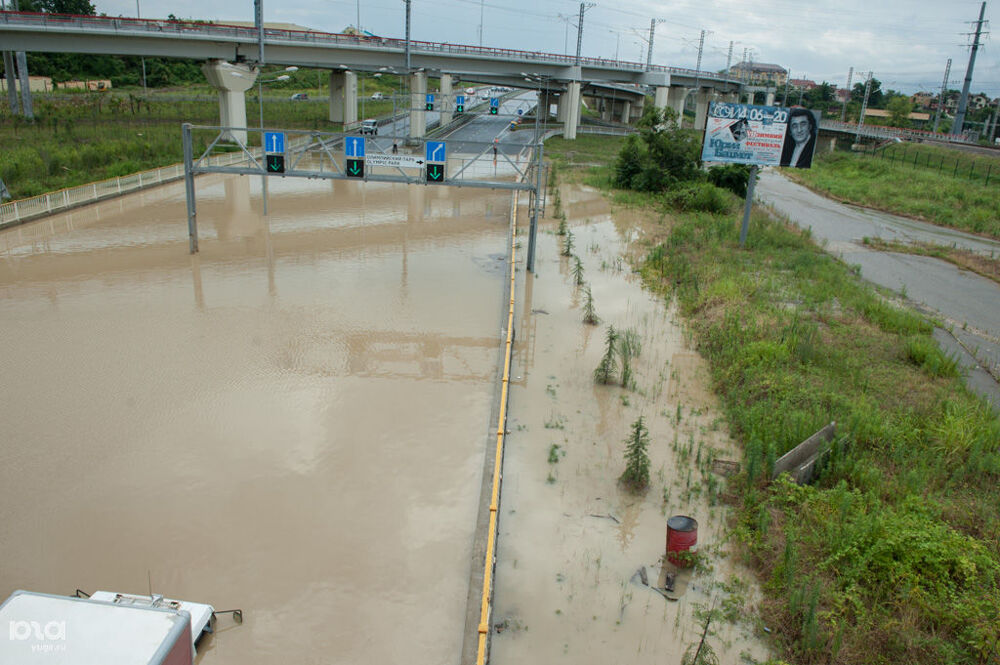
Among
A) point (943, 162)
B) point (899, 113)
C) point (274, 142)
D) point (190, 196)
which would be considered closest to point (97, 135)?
point (190, 196)

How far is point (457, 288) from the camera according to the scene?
22.5 meters

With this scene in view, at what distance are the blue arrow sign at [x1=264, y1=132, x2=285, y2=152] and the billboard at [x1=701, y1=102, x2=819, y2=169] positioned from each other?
16.0 meters

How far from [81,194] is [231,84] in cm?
2100

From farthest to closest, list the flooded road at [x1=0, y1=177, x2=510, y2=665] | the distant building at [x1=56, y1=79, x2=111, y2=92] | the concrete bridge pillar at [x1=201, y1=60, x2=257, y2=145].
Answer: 1. the distant building at [x1=56, y1=79, x2=111, y2=92]
2. the concrete bridge pillar at [x1=201, y1=60, x2=257, y2=145]
3. the flooded road at [x1=0, y1=177, x2=510, y2=665]

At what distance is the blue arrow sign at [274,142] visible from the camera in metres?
23.8

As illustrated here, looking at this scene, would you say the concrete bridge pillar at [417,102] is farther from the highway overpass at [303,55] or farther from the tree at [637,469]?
the tree at [637,469]

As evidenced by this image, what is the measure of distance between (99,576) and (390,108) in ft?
277

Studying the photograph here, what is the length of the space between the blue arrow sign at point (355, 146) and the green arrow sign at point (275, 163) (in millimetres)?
2283

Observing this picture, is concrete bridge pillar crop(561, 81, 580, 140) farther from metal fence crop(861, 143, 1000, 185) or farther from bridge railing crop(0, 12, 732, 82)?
metal fence crop(861, 143, 1000, 185)

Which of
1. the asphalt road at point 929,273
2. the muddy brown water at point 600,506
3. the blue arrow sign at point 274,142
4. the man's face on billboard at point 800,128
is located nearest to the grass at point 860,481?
the muddy brown water at point 600,506

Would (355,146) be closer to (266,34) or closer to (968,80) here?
(266,34)

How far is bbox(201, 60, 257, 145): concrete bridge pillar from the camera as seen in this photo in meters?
49.0

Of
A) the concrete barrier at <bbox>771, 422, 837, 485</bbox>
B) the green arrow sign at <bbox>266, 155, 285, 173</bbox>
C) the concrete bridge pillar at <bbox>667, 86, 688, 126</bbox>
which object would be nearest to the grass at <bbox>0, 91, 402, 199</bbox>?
the green arrow sign at <bbox>266, 155, 285, 173</bbox>

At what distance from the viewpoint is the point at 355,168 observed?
78.9 feet
